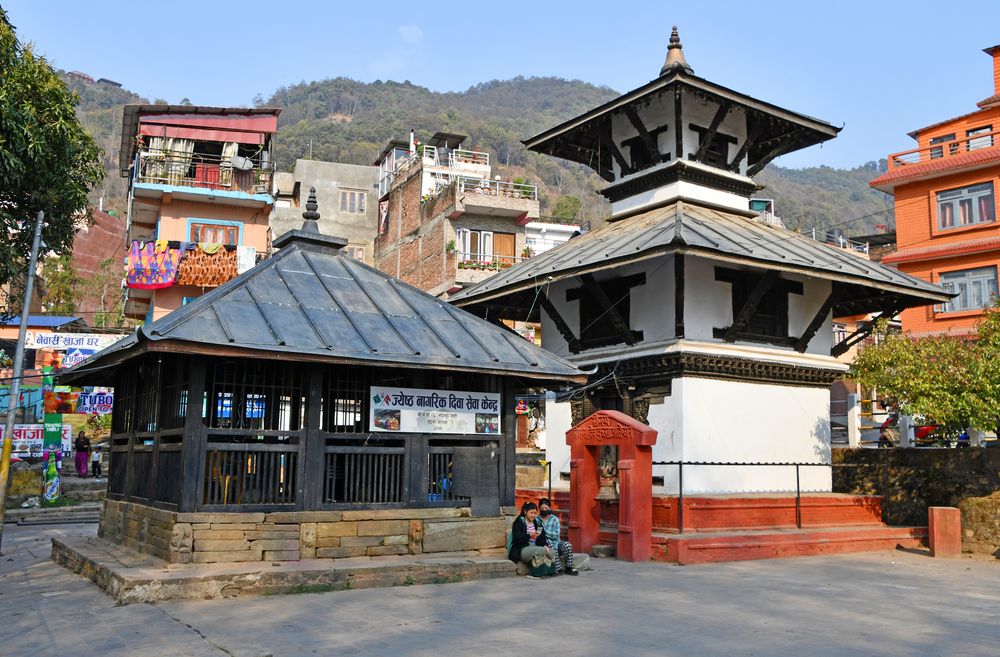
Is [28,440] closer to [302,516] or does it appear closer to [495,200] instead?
[302,516]

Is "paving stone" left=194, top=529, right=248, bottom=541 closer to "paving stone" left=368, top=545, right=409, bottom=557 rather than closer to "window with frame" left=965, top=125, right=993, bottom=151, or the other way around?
"paving stone" left=368, top=545, right=409, bottom=557

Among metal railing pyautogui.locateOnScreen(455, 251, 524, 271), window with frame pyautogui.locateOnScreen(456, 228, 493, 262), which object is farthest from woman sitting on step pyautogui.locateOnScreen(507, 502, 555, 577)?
window with frame pyautogui.locateOnScreen(456, 228, 493, 262)

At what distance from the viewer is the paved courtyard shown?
8750 mm

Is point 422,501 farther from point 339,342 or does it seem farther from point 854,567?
point 854,567

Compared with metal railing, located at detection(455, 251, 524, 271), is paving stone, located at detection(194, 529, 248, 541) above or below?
below

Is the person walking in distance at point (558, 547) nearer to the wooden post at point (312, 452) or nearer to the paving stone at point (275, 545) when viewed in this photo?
the wooden post at point (312, 452)

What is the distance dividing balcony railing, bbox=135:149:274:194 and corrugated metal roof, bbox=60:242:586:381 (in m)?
25.4

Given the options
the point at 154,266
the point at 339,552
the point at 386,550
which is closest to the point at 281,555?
the point at 339,552

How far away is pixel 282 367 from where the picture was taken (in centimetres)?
1334

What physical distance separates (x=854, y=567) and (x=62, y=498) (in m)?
24.3

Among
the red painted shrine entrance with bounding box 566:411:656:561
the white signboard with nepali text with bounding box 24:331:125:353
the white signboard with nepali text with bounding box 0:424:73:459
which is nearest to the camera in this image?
the red painted shrine entrance with bounding box 566:411:656:561

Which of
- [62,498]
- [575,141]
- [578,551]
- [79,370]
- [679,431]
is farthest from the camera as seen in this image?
[62,498]

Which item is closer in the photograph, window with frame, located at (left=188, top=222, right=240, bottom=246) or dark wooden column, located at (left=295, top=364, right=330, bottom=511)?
dark wooden column, located at (left=295, top=364, right=330, bottom=511)

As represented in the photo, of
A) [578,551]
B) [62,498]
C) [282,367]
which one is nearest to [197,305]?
[282,367]
